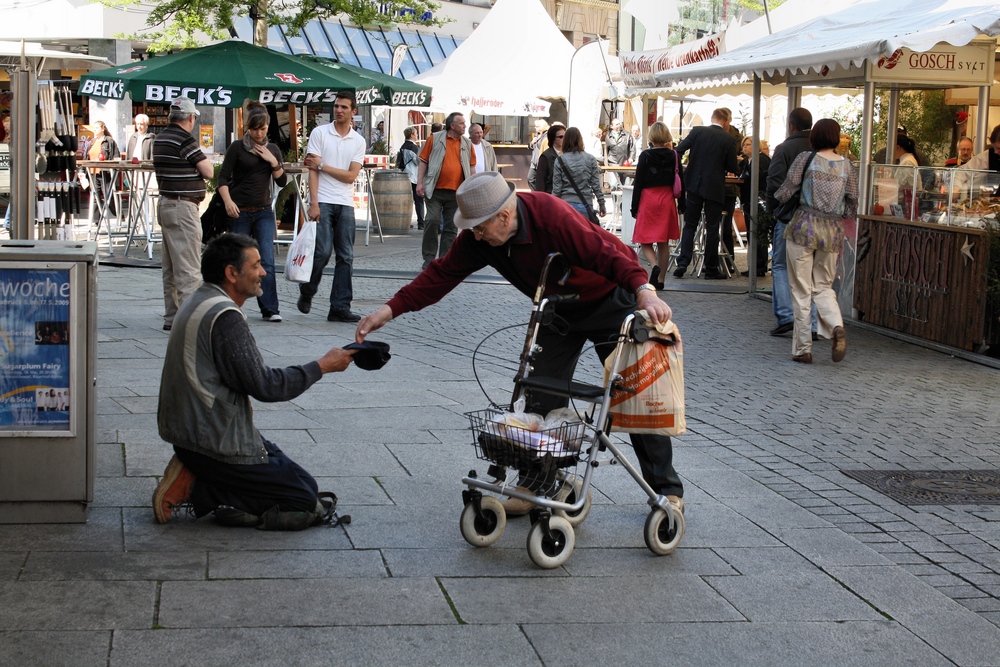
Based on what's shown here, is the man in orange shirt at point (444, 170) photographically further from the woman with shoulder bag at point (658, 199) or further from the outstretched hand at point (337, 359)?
the outstretched hand at point (337, 359)

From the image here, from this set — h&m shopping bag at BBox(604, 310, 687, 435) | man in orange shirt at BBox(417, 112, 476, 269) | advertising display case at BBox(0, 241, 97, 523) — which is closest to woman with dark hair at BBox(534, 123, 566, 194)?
man in orange shirt at BBox(417, 112, 476, 269)

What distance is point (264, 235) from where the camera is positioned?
10664 mm

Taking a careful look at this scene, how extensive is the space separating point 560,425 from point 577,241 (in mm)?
757

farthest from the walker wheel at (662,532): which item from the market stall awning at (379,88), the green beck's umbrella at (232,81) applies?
the market stall awning at (379,88)

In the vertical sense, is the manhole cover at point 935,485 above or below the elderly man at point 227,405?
below

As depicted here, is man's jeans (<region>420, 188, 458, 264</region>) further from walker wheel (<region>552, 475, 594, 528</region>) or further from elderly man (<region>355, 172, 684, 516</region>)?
walker wheel (<region>552, 475, 594, 528</region>)

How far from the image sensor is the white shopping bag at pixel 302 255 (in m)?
10.5

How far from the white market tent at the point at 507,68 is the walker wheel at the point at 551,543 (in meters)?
20.2

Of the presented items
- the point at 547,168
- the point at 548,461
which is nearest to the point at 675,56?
the point at 547,168

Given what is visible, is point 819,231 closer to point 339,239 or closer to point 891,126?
point 891,126

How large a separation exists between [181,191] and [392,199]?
34.1 ft

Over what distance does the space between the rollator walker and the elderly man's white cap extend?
11.5 inches

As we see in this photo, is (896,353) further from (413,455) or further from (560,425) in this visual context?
(560,425)

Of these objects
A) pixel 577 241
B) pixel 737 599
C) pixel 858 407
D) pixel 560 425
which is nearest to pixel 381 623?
pixel 560 425
